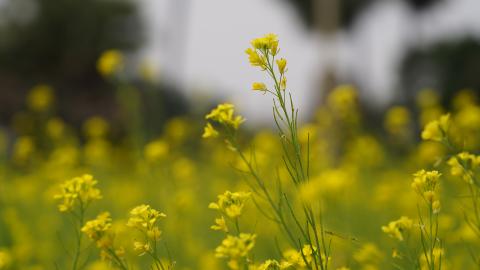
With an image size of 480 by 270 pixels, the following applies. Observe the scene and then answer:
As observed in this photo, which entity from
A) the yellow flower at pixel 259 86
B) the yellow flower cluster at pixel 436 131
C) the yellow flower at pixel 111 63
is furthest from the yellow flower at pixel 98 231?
the yellow flower at pixel 111 63

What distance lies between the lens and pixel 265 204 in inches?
90.4

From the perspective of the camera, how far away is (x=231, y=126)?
1.56 metres

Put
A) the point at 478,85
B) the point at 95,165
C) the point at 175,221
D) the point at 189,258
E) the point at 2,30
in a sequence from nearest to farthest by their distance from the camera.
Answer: the point at 175,221 → the point at 189,258 → the point at 95,165 → the point at 478,85 → the point at 2,30

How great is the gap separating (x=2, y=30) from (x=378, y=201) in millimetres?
15674

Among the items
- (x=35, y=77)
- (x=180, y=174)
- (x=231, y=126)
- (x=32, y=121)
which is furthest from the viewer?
(x=35, y=77)

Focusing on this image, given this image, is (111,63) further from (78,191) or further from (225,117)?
(225,117)

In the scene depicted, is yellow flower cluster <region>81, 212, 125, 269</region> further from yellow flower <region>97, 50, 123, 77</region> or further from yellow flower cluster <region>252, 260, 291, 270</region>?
yellow flower <region>97, 50, 123, 77</region>

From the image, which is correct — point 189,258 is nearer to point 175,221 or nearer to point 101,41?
point 175,221

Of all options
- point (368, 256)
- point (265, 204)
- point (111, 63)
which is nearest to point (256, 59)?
point (368, 256)

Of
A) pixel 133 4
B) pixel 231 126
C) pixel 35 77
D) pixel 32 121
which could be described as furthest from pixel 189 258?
pixel 133 4

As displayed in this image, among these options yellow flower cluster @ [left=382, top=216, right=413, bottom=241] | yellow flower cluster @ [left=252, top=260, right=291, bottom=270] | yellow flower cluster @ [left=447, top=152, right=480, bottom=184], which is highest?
yellow flower cluster @ [left=447, top=152, right=480, bottom=184]

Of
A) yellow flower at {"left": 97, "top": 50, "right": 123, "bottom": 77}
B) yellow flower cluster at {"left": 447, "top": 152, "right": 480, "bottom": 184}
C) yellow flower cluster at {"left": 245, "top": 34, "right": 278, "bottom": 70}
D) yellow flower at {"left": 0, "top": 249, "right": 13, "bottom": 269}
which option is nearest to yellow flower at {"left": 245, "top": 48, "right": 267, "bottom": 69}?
yellow flower cluster at {"left": 245, "top": 34, "right": 278, "bottom": 70}

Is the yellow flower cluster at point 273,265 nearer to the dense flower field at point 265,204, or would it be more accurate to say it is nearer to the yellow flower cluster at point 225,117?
the dense flower field at point 265,204

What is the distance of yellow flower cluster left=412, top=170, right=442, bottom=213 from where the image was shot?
1.48 metres
